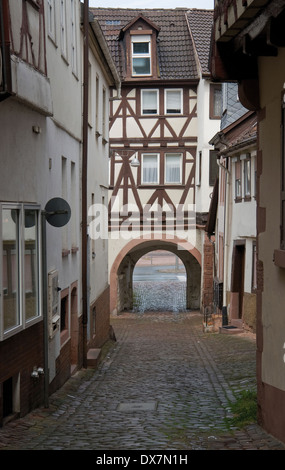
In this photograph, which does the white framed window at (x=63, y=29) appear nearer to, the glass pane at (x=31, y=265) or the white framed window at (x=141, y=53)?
the glass pane at (x=31, y=265)

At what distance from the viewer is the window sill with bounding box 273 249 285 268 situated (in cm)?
834

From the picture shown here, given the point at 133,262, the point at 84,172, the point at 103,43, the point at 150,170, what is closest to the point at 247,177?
the point at 103,43

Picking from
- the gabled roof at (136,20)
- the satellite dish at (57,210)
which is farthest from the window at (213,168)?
the satellite dish at (57,210)

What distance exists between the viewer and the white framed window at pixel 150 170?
33.2 m

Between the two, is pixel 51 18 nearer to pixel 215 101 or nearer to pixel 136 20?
pixel 215 101

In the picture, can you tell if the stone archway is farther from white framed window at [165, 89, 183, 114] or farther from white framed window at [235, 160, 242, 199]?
white framed window at [235, 160, 242, 199]

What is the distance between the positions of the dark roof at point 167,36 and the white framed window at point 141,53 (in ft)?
1.93

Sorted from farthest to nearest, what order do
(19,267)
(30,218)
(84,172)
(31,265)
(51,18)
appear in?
(84,172), (51,18), (31,265), (30,218), (19,267)

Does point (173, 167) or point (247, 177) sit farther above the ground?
point (173, 167)

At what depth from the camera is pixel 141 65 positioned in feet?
109

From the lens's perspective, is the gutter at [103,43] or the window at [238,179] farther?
the window at [238,179]

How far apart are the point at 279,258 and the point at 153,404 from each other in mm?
4848

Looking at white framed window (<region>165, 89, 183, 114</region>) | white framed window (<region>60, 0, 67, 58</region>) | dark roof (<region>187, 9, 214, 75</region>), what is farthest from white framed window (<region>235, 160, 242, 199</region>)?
white framed window (<region>60, 0, 67, 58</region>)

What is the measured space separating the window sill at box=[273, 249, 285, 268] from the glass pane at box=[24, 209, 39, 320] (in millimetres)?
3338
